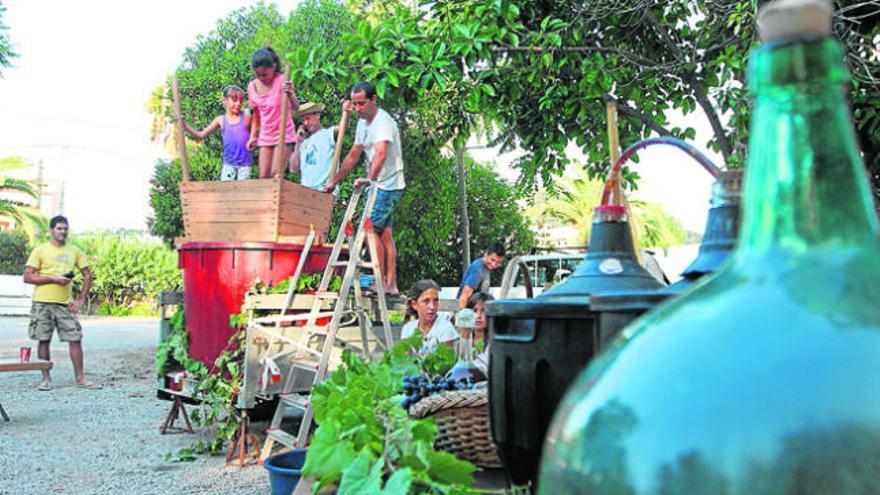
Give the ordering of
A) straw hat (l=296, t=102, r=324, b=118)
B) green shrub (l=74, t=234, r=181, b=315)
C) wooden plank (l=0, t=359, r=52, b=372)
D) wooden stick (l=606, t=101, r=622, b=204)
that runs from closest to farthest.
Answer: wooden stick (l=606, t=101, r=622, b=204)
straw hat (l=296, t=102, r=324, b=118)
wooden plank (l=0, t=359, r=52, b=372)
green shrub (l=74, t=234, r=181, b=315)

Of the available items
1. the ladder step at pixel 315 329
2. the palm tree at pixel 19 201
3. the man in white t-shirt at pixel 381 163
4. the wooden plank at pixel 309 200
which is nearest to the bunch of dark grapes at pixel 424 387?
the ladder step at pixel 315 329

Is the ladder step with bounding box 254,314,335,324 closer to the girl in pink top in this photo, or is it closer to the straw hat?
the girl in pink top

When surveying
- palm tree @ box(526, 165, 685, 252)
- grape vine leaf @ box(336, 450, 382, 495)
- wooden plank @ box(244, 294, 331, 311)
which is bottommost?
grape vine leaf @ box(336, 450, 382, 495)

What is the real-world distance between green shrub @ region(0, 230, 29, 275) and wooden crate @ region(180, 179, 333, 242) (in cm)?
3322

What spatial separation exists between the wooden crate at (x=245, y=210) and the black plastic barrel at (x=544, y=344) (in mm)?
5053

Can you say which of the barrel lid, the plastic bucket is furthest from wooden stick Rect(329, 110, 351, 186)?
the barrel lid

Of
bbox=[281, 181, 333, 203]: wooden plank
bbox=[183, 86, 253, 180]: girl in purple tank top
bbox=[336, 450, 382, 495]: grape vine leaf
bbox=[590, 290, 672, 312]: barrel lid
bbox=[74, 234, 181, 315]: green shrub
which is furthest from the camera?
bbox=[74, 234, 181, 315]: green shrub

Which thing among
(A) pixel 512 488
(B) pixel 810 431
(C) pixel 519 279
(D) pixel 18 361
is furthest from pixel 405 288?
(B) pixel 810 431

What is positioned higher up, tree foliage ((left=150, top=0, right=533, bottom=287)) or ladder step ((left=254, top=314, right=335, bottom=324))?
tree foliage ((left=150, top=0, right=533, bottom=287))

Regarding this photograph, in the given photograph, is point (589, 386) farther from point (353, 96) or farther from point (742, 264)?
point (353, 96)

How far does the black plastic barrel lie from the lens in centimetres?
119

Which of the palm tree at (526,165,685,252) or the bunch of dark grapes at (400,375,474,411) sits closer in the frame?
the bunch of dark grapes at (400,375,474,411)

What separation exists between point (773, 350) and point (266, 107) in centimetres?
708

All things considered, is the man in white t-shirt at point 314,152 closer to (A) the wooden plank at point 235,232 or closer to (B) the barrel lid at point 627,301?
(A) the wooden plank at point 235,232
